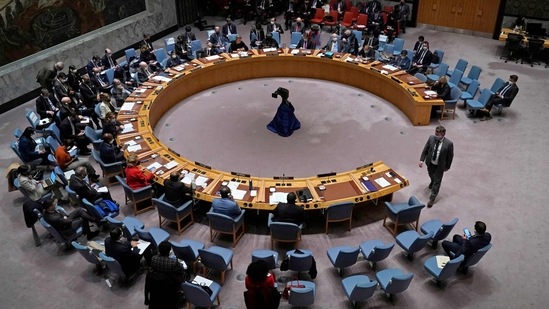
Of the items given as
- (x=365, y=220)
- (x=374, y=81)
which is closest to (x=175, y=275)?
(x=365, y=220)

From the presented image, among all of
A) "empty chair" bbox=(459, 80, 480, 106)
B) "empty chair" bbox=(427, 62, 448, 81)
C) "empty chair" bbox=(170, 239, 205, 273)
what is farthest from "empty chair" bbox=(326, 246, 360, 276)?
"empty chair" bbox=(427, 62, 448, 81)

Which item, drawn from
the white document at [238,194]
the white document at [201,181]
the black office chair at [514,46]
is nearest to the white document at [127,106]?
the white document at [201,181]

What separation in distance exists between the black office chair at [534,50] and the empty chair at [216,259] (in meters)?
13.6

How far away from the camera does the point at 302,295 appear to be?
6.92m

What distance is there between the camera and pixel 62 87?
12.6 meters

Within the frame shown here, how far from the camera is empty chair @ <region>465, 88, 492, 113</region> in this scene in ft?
41.9

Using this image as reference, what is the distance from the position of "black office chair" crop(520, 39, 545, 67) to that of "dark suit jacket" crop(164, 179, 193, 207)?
522 inches

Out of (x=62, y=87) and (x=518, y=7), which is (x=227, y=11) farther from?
(x=518, y=7)

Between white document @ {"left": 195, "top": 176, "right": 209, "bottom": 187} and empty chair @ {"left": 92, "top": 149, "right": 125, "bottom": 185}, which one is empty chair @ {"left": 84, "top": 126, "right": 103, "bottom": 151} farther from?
white document @ {"left": 195, "top": 176, "right": 209, "bottom": 187}

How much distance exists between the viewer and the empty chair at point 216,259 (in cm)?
745

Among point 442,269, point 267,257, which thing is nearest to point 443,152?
point 442,269

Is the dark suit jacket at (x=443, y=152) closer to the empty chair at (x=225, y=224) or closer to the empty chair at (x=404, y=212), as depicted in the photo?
the empty chair at (x=404, y=212)

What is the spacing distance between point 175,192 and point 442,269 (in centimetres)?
485

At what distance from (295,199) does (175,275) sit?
2642 millimetres
